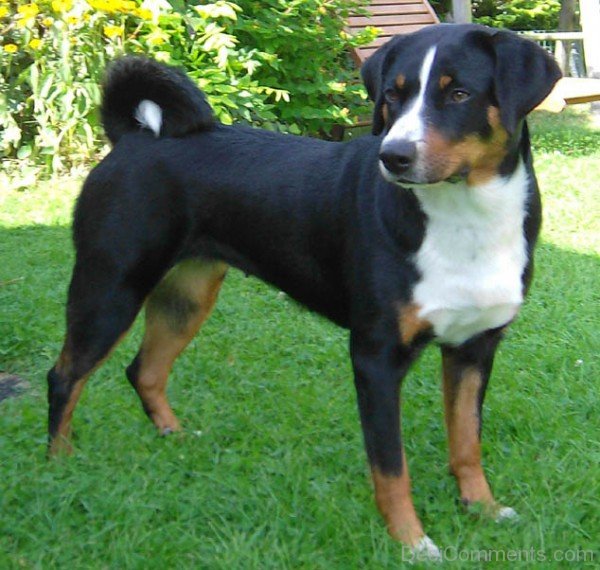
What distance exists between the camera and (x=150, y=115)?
3.52 m

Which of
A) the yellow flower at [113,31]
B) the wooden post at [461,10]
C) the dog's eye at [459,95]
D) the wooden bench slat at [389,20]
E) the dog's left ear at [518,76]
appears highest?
the dog's left ear at [518,76]

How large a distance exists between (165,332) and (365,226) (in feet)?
3.98

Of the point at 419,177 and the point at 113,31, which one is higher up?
the point at 419,177

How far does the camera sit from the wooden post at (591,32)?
39.6 feet

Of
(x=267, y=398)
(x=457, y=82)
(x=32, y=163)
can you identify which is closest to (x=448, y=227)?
(x=457, y=82)

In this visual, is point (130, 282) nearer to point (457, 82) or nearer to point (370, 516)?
point (370, 516)

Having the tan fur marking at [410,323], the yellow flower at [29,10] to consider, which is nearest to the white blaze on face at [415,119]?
the tan fur marking at [410,323]

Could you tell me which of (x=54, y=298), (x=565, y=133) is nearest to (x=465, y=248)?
(x=54, y=298)

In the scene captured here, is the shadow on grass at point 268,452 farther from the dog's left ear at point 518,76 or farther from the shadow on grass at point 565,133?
the shadow on grass at point 565,133

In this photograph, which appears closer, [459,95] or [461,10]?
[459,95]

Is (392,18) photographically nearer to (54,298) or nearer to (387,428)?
(54,298)

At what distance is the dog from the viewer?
2719mm

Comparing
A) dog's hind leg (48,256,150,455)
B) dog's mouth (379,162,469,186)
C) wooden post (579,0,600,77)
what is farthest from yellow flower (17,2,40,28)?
wooden post (579,0,600,77)

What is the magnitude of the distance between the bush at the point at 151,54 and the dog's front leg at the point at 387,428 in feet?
14.3
